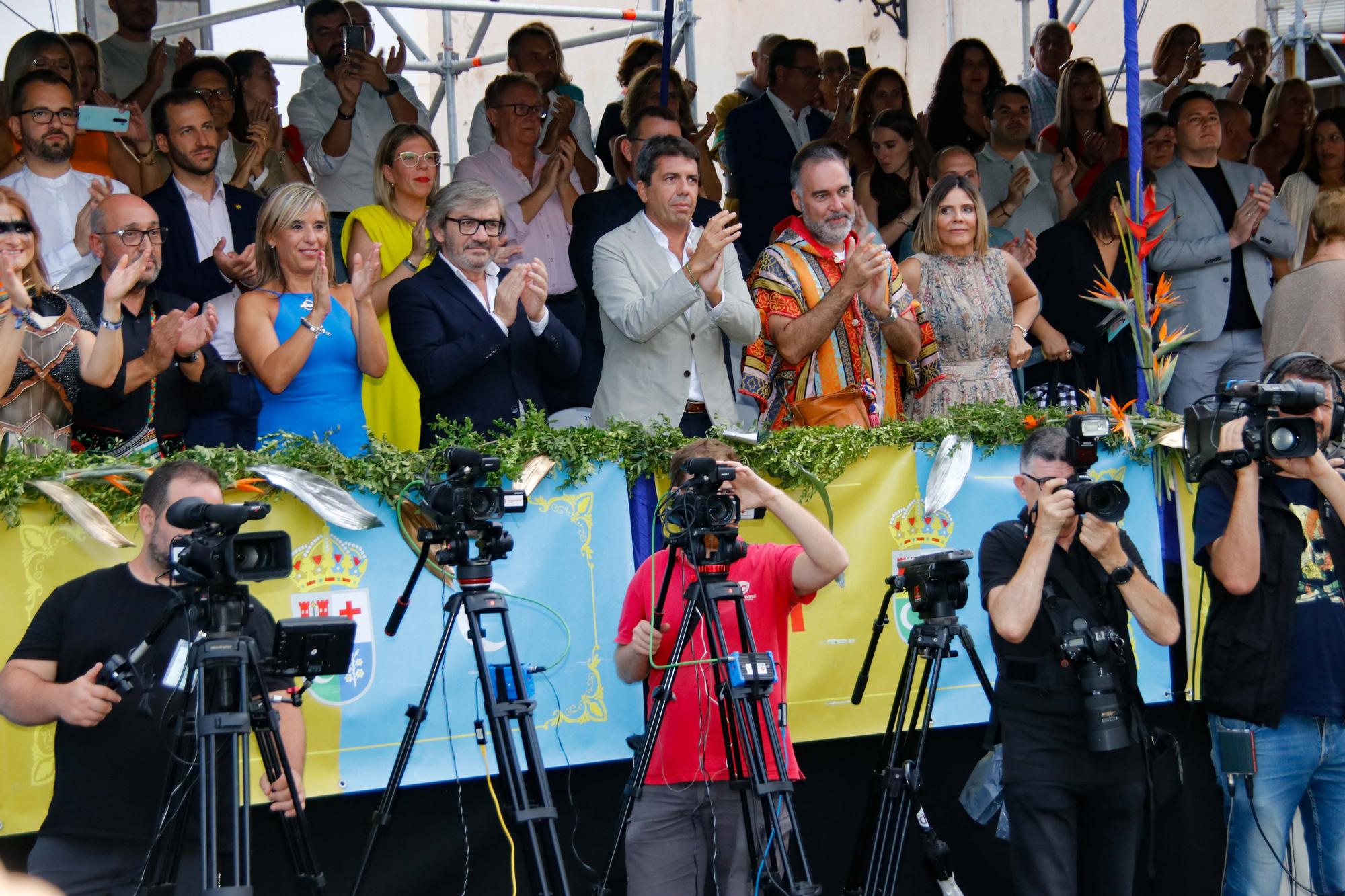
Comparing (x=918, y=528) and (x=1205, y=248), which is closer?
(x=918, y=528)

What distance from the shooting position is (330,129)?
7.02 meters

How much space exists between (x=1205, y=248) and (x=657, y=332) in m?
2.97

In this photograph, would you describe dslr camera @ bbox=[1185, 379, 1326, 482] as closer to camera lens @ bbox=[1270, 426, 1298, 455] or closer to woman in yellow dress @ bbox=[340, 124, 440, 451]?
camera lens @ bbox=[1270, 426, 1298, 455]

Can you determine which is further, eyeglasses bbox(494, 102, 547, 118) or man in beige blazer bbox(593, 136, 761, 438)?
eyeglasses bbox(494, 102, 547, 118)

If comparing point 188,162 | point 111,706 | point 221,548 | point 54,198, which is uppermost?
point 188,162

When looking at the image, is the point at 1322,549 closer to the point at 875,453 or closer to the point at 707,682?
the point at 875,453

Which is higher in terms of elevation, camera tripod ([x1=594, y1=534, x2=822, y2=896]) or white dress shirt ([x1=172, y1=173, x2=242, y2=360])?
white dress shirt ([x1=172, y1=173, x2=242, y2=360])

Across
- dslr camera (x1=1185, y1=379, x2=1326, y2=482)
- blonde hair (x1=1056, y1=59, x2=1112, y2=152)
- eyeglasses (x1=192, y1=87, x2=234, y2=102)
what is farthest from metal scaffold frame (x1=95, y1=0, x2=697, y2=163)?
dslr camera (x1=1185, y1=379, x2=1326, y2=482)

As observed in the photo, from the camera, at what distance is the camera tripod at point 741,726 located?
3621 mm

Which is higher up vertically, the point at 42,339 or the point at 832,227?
the point at 832,227

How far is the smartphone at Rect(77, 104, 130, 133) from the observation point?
5.38m

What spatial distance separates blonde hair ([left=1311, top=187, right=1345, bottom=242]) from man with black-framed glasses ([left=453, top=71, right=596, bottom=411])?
127 inches

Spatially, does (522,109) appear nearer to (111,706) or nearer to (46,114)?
(46,114)

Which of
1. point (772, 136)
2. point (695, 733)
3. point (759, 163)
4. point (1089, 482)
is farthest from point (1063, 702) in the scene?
point (772, 136)
